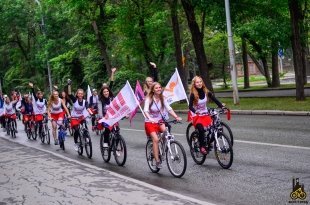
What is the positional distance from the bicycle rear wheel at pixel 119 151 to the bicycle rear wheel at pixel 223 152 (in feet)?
8.33

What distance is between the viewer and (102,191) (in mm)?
8438

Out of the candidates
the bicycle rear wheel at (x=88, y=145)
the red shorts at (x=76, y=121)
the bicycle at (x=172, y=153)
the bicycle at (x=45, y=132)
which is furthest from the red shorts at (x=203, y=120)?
the bicycle at (x=45, y=132)

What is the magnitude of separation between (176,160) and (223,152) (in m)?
1.02

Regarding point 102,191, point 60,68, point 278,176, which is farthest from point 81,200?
point 60,68

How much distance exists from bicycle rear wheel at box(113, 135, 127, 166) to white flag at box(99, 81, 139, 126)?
17.8 inches

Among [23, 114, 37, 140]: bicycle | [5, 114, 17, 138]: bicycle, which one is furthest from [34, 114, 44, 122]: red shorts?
[5, 114, 17, 138]: bicycle

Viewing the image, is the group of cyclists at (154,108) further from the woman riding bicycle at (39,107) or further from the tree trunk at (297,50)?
the tree trunk at (297,50)

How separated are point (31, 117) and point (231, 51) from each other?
10.5 metres

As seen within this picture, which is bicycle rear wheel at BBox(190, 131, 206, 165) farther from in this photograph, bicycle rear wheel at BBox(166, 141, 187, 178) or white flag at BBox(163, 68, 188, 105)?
white flag at BBox(163, 68, 188, 105)

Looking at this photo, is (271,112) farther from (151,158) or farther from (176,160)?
(176,160)

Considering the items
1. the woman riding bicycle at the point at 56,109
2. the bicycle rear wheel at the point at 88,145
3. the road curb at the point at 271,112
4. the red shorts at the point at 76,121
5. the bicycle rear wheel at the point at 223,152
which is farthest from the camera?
the road curb at the point at 271,112

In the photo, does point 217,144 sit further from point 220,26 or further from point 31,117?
point 220,26

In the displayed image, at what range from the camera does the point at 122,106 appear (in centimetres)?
1123

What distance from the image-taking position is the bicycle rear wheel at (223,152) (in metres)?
9.45
